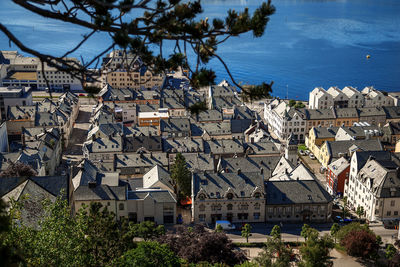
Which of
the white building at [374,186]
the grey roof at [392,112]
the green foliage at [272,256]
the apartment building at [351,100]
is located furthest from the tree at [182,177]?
the grey roof at [392,112]

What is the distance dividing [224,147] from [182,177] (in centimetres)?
1661

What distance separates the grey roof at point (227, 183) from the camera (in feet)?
212

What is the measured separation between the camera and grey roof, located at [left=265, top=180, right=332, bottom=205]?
64938 millimetres

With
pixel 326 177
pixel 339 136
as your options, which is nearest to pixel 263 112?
pixel 339 136

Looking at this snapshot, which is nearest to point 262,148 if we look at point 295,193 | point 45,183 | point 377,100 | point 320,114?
point 295,193

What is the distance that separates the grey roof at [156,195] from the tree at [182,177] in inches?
179

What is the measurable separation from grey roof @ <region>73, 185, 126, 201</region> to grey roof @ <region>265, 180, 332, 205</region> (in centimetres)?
2133

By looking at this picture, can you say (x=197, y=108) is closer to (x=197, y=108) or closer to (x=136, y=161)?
(x=197, y=108)

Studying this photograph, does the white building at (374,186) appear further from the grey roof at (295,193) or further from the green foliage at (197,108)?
the green foliage at (197,108)

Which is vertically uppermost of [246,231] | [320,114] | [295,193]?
[320,114]

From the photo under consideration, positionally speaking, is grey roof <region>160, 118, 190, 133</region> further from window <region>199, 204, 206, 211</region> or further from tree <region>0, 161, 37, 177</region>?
tree <region>0, 161, 37, 177</region>

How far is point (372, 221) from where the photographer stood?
65.1m

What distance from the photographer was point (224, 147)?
82875 millimetres

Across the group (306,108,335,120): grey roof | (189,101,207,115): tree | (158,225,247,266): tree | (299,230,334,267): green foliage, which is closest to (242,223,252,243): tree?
(158,225,247,266): tree
